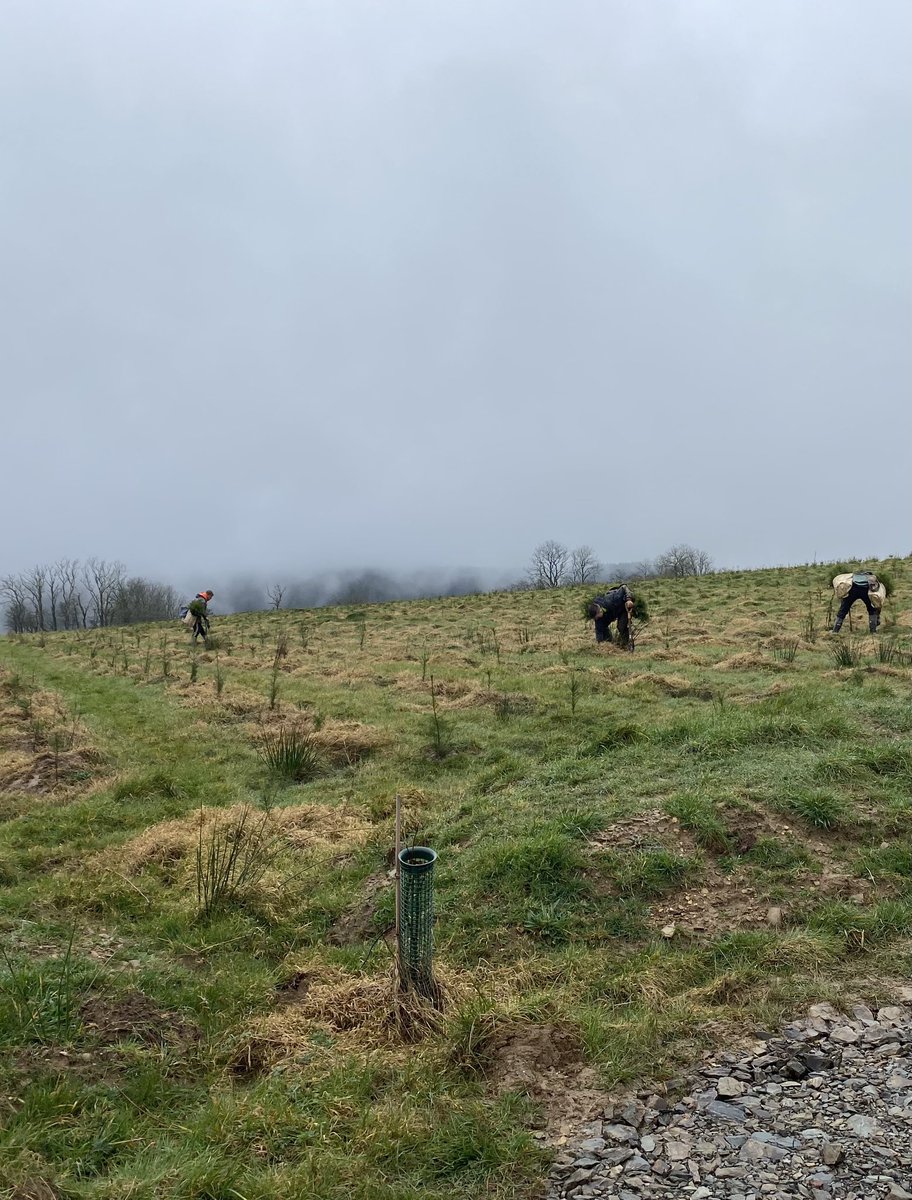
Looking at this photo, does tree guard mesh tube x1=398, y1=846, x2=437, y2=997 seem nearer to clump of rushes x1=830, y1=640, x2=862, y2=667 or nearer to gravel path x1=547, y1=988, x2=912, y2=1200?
gravel path x1=547, y1=988, x2=912, y2=1200

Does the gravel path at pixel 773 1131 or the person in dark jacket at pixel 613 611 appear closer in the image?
the gravel path at pixel 773 1131

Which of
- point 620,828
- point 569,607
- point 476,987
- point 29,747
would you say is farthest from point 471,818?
point 569,607

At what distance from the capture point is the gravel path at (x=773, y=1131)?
3055 mm

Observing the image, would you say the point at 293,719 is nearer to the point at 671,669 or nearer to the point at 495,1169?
the point at 671,669

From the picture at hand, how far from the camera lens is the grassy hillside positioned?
11.6 ft

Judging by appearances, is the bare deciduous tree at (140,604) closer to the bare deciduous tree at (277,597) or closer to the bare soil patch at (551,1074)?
the bare deciduous tree at (277,597)

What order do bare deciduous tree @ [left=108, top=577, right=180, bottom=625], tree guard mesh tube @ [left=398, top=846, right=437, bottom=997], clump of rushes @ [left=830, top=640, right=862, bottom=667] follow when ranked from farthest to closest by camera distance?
bare deciduous tree @ [left=108, top=577, right=180, bottom=625], clump of rushes @ [left=830, top=640, right=862, bottom=667], tree guard mesh tube @ [left=398, top=846, right=437, bottom=997]

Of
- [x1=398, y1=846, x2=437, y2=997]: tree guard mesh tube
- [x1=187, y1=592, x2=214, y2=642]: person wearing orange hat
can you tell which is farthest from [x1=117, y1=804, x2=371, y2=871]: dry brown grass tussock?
[x1=187, y1=592, x2=214, y2=642]: person wearing orange hat

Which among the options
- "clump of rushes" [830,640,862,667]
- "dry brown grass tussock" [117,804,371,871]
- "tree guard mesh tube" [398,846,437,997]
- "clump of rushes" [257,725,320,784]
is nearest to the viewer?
"tree guard mesh tube" [398,846,437,997]

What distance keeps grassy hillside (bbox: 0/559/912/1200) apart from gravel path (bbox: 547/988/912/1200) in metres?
0.24

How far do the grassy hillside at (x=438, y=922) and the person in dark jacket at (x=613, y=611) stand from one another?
539cm

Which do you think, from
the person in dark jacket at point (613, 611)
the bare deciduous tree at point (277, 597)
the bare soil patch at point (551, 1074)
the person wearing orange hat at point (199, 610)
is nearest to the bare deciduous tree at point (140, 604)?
the bare deciduous tree at point (277, 597)

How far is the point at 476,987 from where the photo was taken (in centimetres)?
478

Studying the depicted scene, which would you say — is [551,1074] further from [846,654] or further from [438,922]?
[846,654]
